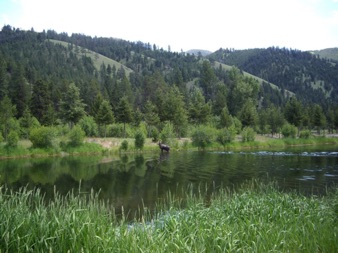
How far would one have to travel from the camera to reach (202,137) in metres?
77.5

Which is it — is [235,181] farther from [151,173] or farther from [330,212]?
[330,212]

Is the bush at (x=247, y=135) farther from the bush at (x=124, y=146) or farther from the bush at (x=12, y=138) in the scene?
the bush at (x=12, y=138)

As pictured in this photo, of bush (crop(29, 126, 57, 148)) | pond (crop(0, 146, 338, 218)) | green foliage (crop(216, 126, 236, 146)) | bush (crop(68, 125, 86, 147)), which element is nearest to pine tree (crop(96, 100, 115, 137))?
bush (crop(68, 125, 86, 147))

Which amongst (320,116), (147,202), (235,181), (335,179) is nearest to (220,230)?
(147,202)

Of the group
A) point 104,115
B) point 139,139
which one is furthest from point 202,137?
point 104,115

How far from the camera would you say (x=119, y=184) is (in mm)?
30641

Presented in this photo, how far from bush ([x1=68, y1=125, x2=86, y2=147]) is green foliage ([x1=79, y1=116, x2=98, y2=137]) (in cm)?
1400

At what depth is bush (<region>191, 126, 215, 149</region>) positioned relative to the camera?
77.2m

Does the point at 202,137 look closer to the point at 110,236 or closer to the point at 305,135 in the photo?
the point at 305,135

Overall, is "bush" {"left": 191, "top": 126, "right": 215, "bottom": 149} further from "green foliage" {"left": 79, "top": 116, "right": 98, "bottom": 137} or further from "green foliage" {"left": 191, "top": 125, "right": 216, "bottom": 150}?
"green foliage" {"left": 79, "top": 116, "right": 98, "bottom": 137}

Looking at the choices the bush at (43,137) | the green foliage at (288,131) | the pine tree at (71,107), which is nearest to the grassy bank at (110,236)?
the bush at (43,137)

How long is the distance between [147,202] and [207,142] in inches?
2240

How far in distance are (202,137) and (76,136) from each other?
29.6 meters

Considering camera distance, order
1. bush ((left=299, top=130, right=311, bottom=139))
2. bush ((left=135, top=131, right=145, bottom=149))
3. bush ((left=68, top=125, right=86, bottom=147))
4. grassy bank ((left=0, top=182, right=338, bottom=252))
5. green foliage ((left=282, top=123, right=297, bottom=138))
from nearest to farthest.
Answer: grassy bank ((left=0, top=182, right=338, bottom=252)) < bush ((left=68, top=125, right=86, bottom=147)) < bush ((left=135, top=131, right=145, bottom=149)) < green foliage ((left=282, top=123, right=297, bottom=138)) < bush ((left=299, top=130, right=311, bottom=139))
